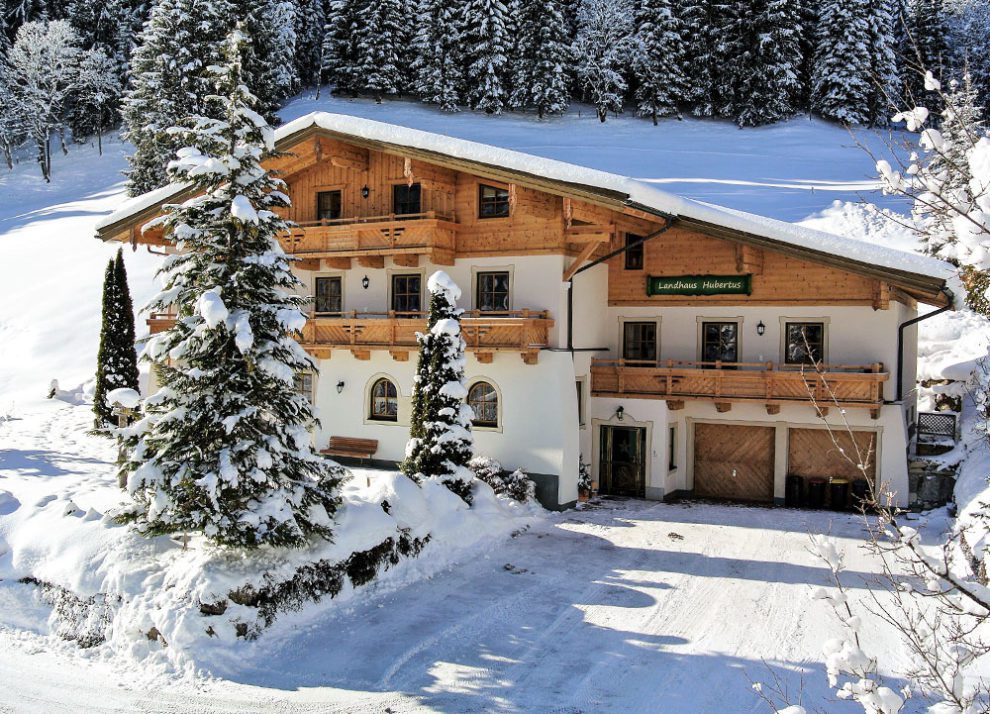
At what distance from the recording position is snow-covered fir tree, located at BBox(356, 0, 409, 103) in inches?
2554

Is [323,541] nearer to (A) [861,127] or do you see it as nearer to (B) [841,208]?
(B) [841,208]

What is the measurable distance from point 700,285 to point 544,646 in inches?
503

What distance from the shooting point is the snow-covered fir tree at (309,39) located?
74750 millimetres

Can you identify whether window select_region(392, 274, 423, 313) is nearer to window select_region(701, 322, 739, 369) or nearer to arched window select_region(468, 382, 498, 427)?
arched window select_region(468, 382, 498, 427)

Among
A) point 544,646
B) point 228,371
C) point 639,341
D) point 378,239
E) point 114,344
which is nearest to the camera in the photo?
point 544,646

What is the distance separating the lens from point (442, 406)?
1666 cm

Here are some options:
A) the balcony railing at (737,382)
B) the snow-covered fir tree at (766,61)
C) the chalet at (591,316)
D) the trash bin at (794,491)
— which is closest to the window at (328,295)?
the chalet at (591,316)

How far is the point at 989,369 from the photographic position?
19.6m

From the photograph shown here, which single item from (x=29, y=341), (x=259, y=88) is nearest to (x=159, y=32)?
(x=259, y=88)

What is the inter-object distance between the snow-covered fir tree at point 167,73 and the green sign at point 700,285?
33245mm

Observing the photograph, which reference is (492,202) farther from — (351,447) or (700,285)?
(351,447)

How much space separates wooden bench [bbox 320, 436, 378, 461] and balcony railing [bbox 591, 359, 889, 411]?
6.38m

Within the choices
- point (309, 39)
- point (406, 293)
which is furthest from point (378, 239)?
point (309, 39)

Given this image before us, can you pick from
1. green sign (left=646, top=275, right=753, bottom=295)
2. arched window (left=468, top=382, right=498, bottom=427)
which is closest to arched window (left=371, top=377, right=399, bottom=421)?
arched window (left=468, top=382, right=498, bottom=427)
